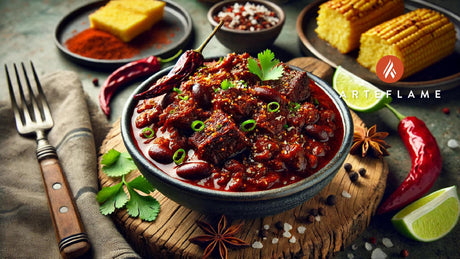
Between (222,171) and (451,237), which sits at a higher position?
(222,171)

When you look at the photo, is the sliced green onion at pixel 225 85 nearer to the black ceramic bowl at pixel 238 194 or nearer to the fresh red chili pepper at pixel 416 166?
the black ceramic bowl at pixel 238 194

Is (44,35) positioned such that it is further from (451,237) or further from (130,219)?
(451,237)

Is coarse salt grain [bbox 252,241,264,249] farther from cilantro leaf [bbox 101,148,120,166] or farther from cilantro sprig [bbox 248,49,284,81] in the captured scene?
cilantro leaf [bbox 101,148,120,166]

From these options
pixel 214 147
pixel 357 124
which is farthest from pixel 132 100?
pixel 357 124

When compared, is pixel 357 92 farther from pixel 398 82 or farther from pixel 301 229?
pixel 301 229

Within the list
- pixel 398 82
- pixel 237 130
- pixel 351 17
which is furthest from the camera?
pixel 351 17

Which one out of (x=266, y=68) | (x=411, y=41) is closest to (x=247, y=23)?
(x=411, y=41)
